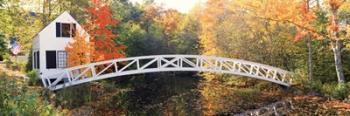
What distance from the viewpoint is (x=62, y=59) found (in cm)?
2114

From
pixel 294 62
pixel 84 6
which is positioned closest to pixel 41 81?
pixel 84 6

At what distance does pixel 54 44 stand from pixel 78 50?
4.30 feet

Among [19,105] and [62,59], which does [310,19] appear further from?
[19,105]

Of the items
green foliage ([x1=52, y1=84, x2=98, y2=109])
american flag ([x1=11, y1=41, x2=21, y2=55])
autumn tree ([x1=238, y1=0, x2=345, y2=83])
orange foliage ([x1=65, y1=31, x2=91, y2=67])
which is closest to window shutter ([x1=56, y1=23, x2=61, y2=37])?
orange foliage ([x1=65, y1=31, x2=91, y2=67])

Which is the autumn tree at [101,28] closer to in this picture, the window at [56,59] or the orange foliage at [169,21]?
the window at [56,59]

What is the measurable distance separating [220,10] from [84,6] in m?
8.53

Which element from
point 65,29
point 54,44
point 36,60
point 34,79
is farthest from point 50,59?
point 34,79

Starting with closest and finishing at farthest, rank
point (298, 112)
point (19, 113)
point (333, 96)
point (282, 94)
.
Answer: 1. point (19, 113)
2. point (298, 112)
3. point (333, 96)
4. point (282, 94)

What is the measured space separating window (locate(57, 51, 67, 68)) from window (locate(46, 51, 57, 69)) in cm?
19

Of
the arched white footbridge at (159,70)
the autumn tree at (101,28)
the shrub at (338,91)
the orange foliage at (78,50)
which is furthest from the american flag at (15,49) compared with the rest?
the shrub at (338,91)

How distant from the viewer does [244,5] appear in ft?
72.0

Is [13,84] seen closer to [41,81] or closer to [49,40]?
[41,81]

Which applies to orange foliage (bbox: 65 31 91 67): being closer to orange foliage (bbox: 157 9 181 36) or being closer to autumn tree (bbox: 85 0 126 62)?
autumn tree (bbox: 85 0 126 62)

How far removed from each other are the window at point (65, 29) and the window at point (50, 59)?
0.93 meters
